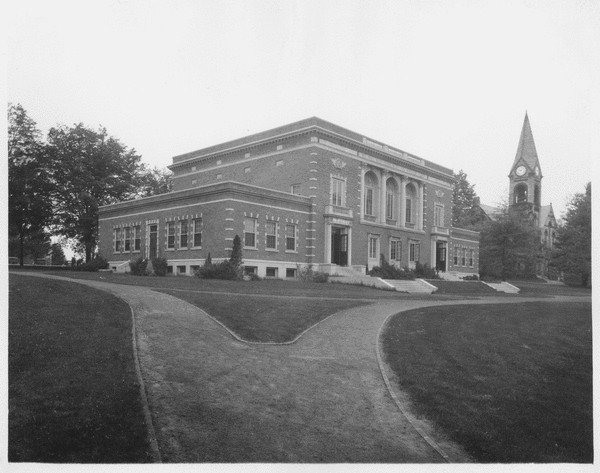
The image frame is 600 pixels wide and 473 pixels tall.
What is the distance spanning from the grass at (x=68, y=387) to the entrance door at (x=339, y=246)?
19398mm

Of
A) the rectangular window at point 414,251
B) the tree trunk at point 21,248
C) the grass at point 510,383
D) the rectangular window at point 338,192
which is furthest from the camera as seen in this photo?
the rectangular window at point 414,251

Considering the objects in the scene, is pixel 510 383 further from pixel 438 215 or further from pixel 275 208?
pixel 438 215

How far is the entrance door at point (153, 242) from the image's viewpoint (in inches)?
964

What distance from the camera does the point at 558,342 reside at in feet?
25.4

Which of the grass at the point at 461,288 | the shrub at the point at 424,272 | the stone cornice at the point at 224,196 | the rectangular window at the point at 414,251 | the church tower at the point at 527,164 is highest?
the stone cornice at the point at 224,196

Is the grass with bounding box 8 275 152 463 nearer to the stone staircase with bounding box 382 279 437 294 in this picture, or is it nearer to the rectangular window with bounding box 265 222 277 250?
the rectangular window with bounding box 265 222 277 250

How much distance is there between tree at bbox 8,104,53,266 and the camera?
7066mm

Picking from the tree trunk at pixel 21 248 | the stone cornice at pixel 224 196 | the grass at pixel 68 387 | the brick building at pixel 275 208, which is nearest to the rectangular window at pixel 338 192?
the brick building at pixel 275 208

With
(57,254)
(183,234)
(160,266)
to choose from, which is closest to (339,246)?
(183,234)

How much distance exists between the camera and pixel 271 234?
23.2 m

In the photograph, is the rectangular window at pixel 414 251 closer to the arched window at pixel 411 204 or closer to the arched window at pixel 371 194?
the arched window at pixel 411 204

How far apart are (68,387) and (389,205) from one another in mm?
26503

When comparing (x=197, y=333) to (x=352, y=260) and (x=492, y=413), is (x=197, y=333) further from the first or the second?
(x=352, y=260)

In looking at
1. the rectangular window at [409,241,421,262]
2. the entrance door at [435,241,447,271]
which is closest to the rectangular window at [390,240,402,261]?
the rectangular window at [409,241,421,262]
